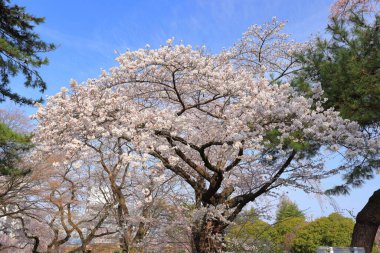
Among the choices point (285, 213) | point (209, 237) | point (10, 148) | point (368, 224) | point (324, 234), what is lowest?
point (209, 237)

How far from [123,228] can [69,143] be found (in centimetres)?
438

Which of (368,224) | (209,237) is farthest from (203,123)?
(368,224)

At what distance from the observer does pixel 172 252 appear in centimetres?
860

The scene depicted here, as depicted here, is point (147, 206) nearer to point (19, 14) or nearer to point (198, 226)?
point (198, 226)

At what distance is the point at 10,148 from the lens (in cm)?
845

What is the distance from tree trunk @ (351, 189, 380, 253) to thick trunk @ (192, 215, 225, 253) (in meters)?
2.44

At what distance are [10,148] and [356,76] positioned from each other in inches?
280

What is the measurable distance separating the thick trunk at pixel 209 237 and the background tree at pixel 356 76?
244cm

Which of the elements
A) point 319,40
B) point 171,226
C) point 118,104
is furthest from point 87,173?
point 319,40

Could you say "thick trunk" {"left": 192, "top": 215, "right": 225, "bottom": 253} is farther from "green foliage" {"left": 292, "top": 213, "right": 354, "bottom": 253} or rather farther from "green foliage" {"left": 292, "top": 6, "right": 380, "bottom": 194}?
"green foliage" {"left": 292, "top": 213, "right": 354, "bottom": 253}

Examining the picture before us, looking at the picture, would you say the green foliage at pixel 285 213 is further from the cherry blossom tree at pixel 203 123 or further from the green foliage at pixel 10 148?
the green foliage at pixel 10 148

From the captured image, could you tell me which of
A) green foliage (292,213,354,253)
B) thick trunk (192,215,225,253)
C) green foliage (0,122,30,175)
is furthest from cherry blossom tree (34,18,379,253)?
green foliage (292,213,354,253)

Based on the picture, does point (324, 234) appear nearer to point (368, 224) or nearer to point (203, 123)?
point (368, 224)

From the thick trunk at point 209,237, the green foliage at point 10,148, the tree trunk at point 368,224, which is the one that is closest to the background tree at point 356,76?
the tree trunk at point 368,224
